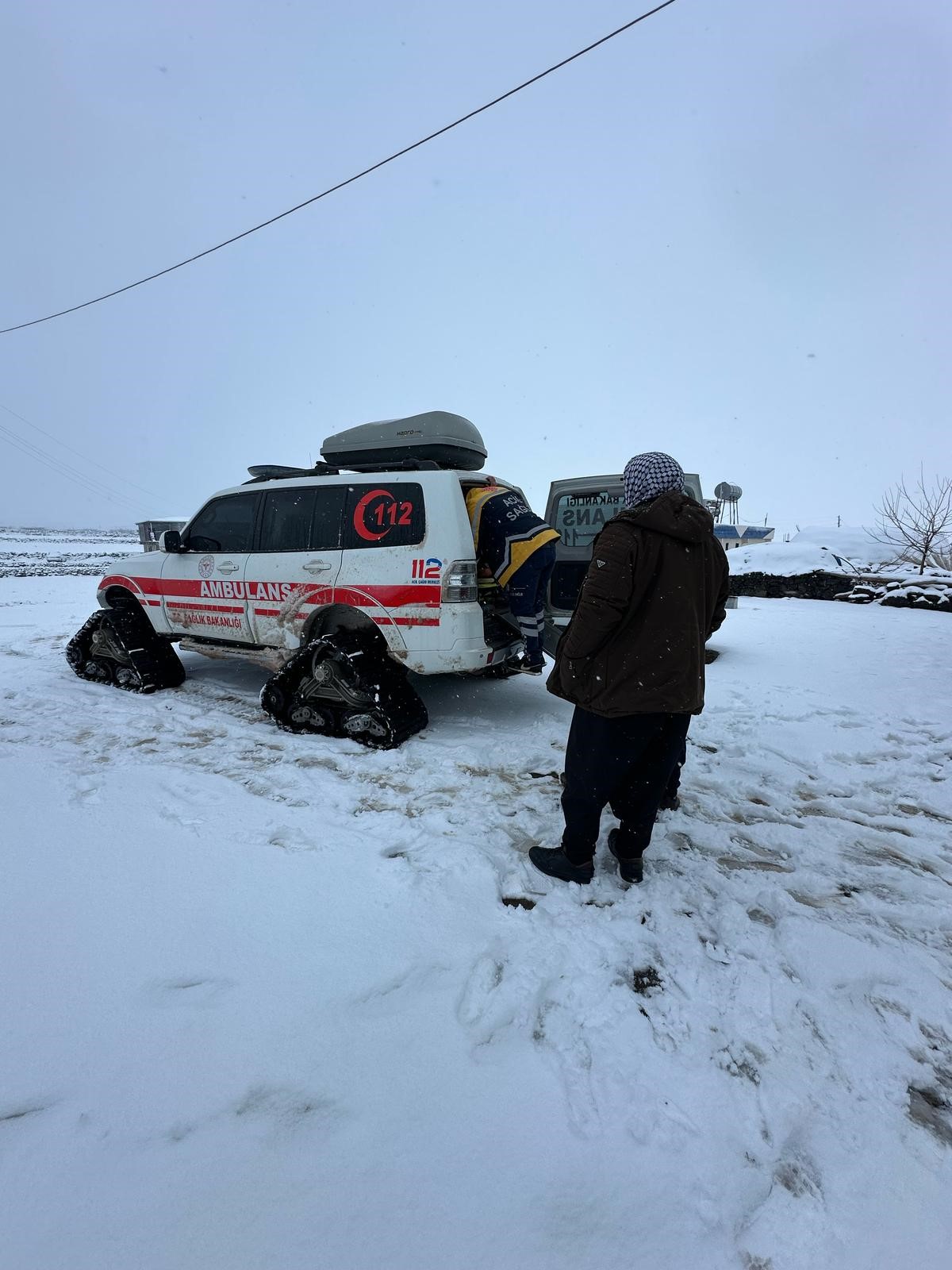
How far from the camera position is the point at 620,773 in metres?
2.41

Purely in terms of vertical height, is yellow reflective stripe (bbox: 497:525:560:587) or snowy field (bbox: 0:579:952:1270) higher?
yellow reflective stripe (bbox: 497:525:560:587)

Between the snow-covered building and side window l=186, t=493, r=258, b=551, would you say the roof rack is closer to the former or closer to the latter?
side window l=186, t=493, r=258, b=551

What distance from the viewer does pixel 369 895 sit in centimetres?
235

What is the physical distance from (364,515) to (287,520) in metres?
0.83

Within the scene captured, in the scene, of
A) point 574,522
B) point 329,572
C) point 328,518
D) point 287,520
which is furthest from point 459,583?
point 574,522

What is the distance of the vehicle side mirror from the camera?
5.12 meters

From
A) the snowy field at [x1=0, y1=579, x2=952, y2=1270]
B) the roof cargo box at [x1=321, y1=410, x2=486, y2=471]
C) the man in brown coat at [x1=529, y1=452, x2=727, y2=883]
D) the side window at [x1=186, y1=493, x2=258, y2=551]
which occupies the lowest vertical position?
the snowy field at [x1=0, y1=579, x2=952, y2=1270]

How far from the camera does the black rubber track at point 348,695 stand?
4059 mm

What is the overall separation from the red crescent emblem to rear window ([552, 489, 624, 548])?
7.81ft

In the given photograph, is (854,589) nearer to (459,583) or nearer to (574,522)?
(574,522)

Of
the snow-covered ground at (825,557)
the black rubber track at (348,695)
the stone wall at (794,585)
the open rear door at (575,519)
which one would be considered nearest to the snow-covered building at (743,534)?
the snow-covered ground at (825,557)

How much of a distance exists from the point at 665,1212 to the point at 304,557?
413 centimetres

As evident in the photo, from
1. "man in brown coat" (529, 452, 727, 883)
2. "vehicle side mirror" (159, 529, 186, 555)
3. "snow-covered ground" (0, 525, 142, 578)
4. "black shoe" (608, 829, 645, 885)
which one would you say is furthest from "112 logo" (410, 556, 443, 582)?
"snow-covered ground" (0, 525, 142, 578)

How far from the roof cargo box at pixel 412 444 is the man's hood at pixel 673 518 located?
240cm
